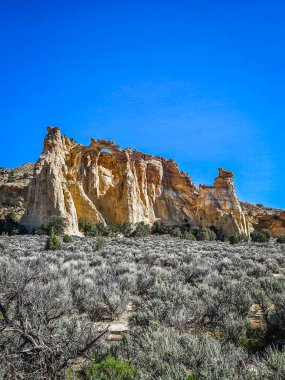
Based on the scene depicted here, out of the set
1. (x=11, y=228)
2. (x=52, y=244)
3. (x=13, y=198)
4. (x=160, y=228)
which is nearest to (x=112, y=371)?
(x=52, y=244)

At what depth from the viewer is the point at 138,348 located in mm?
3590

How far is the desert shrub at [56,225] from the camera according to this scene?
35.4 m

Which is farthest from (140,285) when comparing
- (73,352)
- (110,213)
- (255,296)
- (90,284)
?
(110,213)

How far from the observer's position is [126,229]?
150ft

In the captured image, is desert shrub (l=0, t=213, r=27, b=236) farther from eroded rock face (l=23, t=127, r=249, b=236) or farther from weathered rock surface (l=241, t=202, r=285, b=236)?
weathered rock surface (l=241, t=202, r=285, b=236)

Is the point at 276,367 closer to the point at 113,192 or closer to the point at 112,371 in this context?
the point at 112,371

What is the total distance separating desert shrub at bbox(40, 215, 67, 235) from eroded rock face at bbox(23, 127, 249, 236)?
1.71 m

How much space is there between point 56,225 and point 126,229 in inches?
494

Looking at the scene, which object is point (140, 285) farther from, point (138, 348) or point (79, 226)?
point (79, 226)

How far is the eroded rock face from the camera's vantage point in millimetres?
41969

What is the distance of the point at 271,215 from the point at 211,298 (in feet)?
227

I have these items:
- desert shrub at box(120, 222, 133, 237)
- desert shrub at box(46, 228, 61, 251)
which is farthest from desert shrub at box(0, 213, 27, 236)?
desert shrub at box(46, 228, 61, 251)

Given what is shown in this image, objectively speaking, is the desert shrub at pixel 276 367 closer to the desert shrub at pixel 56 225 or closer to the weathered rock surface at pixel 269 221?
the desert shrub at pixel 56 225

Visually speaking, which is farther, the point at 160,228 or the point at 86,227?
the point at 160,228
